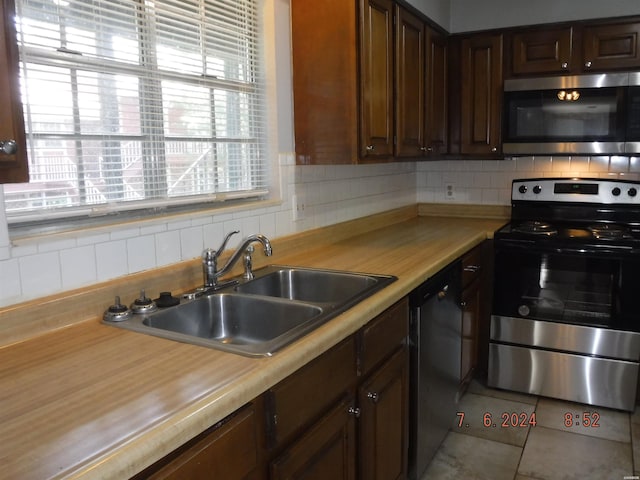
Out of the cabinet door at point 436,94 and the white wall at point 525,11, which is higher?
the white wall at point 525,11

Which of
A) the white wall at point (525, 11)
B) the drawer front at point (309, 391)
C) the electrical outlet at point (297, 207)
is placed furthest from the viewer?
the white wall at point (525, 11)

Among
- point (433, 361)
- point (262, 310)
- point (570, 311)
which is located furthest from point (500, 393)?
point (262, 310)

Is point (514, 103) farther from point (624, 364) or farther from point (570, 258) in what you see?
point (624, 364)

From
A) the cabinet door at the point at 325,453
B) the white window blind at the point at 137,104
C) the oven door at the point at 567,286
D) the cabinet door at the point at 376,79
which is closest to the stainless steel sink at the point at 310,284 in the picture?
the white window blind at the point at 137,104

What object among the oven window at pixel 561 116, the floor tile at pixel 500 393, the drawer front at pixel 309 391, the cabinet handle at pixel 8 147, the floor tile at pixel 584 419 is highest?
the oven window at pixel 561 116

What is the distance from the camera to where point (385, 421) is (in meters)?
1.92

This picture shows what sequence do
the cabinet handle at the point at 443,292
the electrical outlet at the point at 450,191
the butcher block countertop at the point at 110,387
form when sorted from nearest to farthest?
the butcher block countertop at the point at 110,387
the cabinet handle at the point at 443,292
the electrical outlet at the point at 450,191

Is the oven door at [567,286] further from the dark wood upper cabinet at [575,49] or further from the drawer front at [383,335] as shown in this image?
the drawer front at [383,335]

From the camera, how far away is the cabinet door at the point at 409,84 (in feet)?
9.14

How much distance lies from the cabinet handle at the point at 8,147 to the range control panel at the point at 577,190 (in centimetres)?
315

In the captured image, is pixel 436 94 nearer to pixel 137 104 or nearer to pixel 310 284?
pixel 310 284

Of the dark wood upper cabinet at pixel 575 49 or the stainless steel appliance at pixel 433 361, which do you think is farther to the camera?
the dark wood upper cabinet at pixel 575 49

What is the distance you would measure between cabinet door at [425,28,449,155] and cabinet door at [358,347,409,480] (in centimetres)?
163

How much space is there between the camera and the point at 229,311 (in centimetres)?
187
